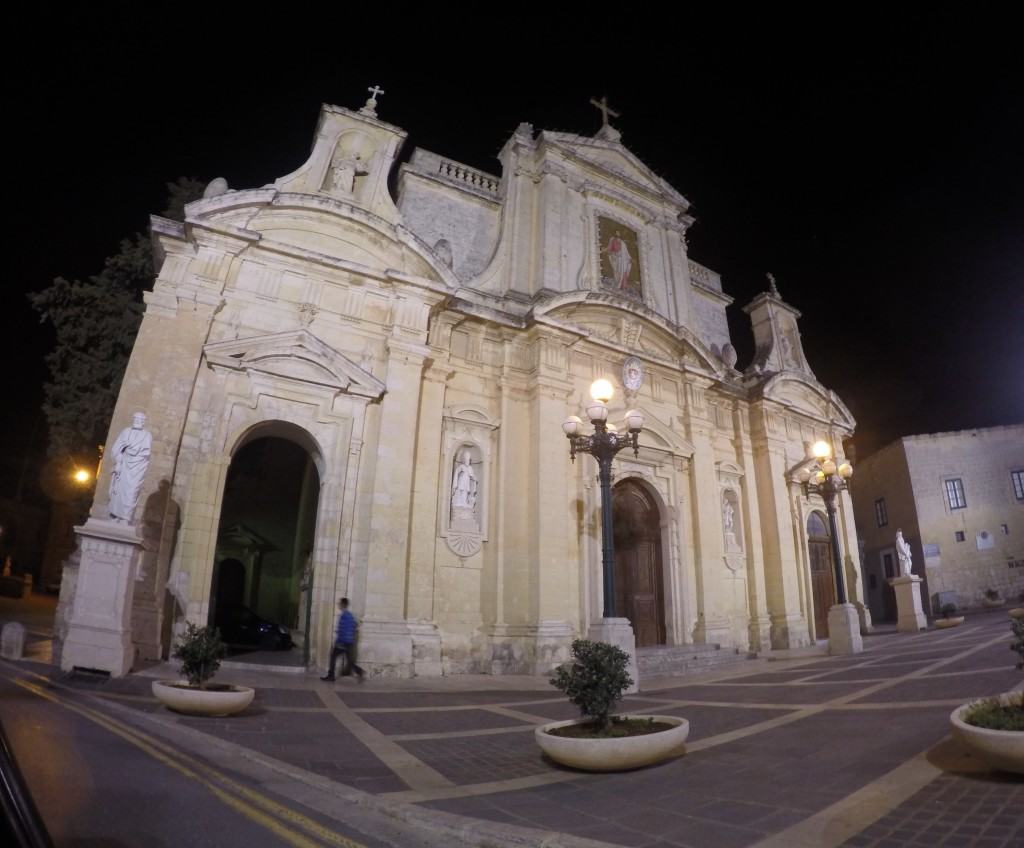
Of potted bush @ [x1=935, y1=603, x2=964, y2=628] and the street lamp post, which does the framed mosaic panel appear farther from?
potted bush @ [x1=935, y1=603, x2=964, y2=628]

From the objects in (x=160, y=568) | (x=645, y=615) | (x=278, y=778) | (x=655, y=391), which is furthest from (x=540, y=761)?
(x=655, y=391)

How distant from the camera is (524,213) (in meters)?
17.7

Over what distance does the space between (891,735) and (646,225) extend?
58.2 feet

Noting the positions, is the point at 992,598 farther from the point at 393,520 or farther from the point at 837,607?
the point at 393,520

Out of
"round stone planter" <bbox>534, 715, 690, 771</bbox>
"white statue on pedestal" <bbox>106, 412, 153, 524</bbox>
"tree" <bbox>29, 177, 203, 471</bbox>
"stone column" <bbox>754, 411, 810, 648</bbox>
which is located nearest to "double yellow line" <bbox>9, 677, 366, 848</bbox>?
"round stone planter" <bbox>534, 715, 690, 771</bbox>

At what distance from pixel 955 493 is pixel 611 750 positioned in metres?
34.8

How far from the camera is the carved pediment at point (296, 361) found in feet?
39.6

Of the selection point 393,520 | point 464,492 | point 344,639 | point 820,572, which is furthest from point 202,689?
point 820,572

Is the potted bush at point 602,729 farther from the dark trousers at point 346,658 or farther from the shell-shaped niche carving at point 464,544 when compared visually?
the shell-shaped niche carving at point 464,544

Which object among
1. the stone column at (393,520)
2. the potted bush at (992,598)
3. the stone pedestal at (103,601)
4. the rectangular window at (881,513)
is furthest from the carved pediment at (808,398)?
the stone pedestal at (103,601)

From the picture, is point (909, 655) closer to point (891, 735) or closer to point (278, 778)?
point (891, 735)

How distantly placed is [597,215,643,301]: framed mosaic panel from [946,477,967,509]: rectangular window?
2397cm

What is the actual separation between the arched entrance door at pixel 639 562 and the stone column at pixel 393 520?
6452mm

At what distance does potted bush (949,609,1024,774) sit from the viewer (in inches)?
154
